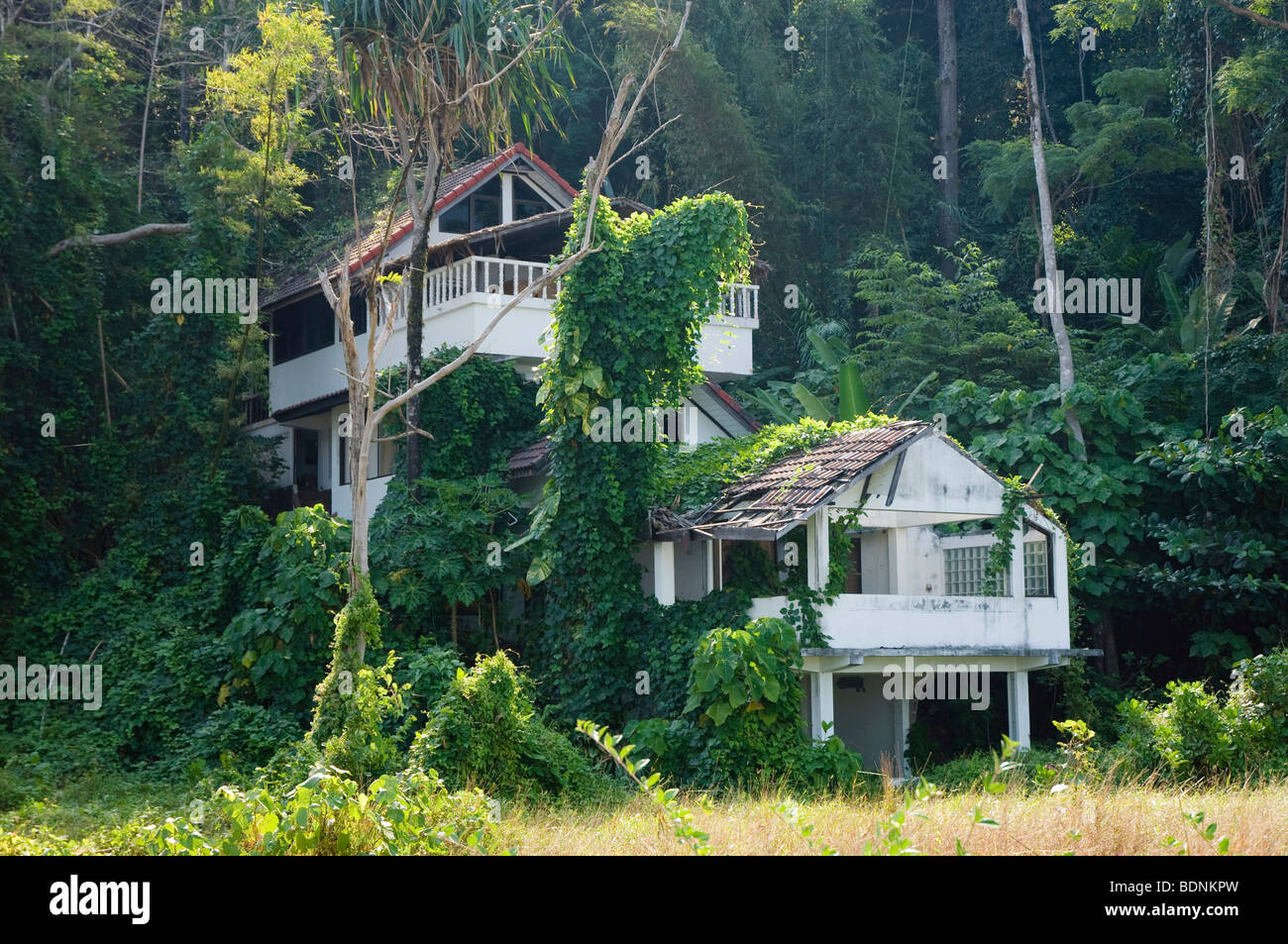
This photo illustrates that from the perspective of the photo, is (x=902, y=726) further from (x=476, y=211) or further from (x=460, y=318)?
(x=476, y=211)

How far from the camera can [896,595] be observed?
19.7 m

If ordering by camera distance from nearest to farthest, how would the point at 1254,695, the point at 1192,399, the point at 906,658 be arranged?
the point at 1254,695, the point at 906,658, the point at 1192,399

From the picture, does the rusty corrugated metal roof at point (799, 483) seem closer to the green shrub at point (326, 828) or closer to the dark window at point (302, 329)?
the green shrub at point (326, 828)

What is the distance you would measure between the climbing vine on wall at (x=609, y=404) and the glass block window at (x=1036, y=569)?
19.3 feet

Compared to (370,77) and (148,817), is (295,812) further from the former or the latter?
(370,77)

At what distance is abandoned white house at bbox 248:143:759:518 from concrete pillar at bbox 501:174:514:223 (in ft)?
0.06

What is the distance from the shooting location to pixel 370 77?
2162cm

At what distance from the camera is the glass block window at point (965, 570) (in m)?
22.1

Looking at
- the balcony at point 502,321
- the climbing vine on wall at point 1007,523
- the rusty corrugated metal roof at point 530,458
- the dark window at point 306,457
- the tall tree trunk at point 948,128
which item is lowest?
the climbing vine on wall at point 1007,523

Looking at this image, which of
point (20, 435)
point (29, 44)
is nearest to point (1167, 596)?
point (20, 435)

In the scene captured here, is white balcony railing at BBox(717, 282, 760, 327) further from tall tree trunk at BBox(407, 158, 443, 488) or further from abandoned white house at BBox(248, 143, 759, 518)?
tall tree trunk at BBox(407, 158, 443, 488)

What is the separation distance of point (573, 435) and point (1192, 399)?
12.9 meters

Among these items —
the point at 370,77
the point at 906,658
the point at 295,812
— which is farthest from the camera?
the point at 370,77

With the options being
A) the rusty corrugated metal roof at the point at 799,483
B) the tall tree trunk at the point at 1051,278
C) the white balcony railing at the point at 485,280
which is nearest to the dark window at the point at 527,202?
the white balcony railing at the point at 485,280
